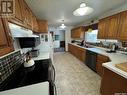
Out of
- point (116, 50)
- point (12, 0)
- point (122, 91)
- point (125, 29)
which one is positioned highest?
point (12, 0)

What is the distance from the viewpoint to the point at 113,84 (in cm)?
144

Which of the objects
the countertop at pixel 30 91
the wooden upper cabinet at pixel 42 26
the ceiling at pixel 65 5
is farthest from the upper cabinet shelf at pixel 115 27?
the wooden upper cabinet at pixel 42 26

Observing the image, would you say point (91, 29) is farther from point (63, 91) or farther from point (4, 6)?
point (4, 6)

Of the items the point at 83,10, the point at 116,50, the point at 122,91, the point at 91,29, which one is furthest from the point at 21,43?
the point at 91,29

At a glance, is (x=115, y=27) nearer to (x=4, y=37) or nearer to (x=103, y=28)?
(x=103, y=28)

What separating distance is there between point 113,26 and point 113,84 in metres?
1.75

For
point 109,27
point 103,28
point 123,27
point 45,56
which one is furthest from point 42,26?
point 123,27

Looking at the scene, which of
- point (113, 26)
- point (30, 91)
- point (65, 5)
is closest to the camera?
point (30, 91)

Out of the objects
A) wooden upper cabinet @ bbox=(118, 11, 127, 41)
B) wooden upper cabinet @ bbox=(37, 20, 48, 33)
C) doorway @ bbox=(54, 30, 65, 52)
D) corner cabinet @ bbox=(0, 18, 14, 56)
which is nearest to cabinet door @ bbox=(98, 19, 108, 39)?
wooden upper cabinet @ bbox=(118, 11, 127, 41)

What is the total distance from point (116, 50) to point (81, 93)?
6.24 ft

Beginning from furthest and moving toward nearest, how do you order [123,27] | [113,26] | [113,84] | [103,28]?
[103,28] < [113,26] < [123,27] < [113,84]

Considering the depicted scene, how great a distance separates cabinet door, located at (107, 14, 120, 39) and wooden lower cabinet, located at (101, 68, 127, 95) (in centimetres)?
135

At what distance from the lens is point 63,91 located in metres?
2.03

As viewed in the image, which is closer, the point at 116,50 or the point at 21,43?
the point at 21,43
